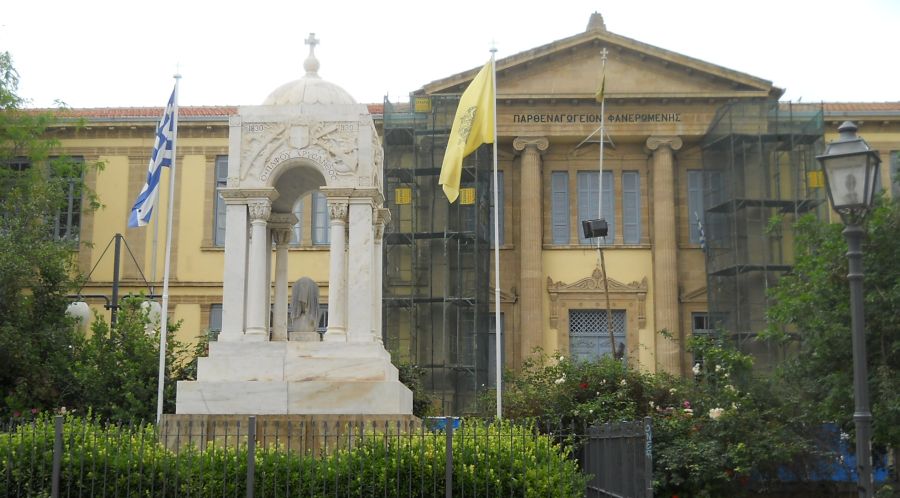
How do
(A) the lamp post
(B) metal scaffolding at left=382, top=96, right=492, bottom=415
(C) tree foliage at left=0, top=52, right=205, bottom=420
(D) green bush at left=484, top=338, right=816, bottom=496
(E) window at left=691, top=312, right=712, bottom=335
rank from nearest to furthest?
(A) the lamp post < (D) green bush at left=484, top=338, right=816, bottom=496 < (C) tree foliage at left=0, top=52, right=205, bottom=420 < (B) metal scaffolding at left=382, top=96, right=492, bottom=415 < (E) window at left=691, top=312, right=712, bottom=335

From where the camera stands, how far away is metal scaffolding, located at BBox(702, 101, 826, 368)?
1431 inches

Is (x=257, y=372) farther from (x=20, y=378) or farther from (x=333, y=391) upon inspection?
(x=20, y=378)

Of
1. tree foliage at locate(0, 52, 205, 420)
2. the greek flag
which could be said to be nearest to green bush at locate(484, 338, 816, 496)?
tree foliage at locate(0, 52, 205, 420)

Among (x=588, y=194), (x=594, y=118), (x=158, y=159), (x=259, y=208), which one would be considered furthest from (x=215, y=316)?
(x=259, y=208)

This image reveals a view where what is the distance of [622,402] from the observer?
23.3 m

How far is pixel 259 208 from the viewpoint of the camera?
15.5 m

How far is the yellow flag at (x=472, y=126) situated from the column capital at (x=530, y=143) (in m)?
15.7

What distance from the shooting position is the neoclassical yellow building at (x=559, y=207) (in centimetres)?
3662

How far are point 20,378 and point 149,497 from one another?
13.9 meters

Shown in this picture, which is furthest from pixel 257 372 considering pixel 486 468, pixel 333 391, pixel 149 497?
pixel 486 468

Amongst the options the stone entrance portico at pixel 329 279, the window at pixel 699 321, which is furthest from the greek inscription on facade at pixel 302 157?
the window at pixel 699 321

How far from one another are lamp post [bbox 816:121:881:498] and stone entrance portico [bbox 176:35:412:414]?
6.04 m

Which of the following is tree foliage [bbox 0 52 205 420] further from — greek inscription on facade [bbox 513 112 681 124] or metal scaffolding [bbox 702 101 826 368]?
metal scaffolding [bbox 702 101 826 368]

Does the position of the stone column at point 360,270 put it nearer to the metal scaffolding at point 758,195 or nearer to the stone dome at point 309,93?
the stone dome at point 309,93
